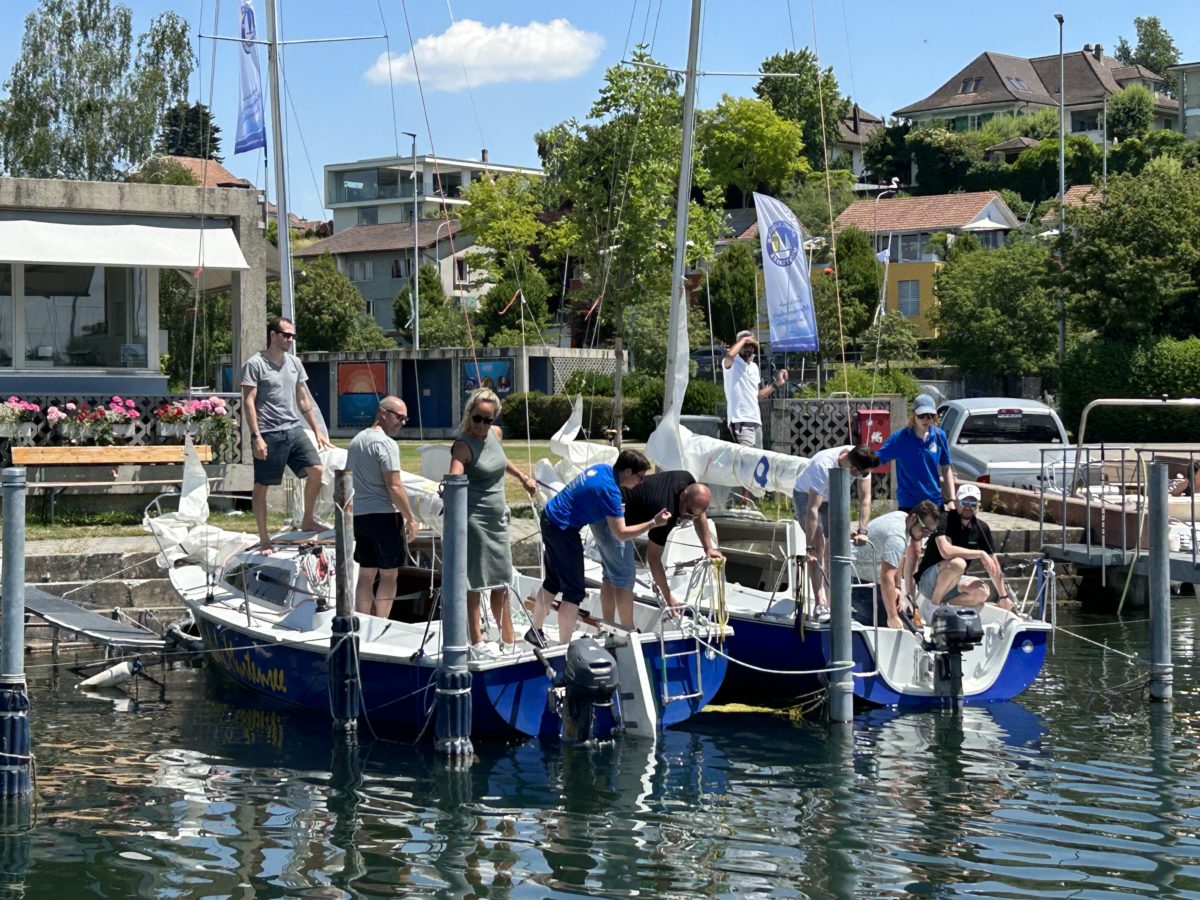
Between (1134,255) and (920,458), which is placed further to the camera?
(1134,255)

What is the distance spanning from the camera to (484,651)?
414 inches

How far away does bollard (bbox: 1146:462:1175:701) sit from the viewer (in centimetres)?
1193

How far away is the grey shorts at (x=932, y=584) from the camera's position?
12234mm

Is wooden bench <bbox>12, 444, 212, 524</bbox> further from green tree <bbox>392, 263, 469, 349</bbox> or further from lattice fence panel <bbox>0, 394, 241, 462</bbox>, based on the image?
green tree <bbox>392, 263, 469, 349</bbox>

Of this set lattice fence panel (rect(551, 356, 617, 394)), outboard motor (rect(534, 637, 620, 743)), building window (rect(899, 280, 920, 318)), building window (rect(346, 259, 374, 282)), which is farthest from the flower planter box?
building window (rect(346, 259, 374, 282))

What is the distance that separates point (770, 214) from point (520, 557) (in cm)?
453

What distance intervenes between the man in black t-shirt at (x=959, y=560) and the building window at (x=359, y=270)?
224 ft

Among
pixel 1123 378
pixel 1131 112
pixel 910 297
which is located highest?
pixel 1131 112

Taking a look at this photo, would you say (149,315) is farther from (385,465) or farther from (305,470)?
(385,465)

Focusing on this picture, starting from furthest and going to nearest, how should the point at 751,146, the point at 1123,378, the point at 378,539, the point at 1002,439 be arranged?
the point at 751,146, the point at 1123,378, the point at 1002,439, the point at 378,539

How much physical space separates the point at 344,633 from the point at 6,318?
9680 millimetres

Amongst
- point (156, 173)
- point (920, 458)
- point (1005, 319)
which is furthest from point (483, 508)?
point (1005, 319)

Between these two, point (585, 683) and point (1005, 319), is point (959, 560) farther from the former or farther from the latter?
point (1005, 319)

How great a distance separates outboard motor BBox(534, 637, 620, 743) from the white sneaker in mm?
327
